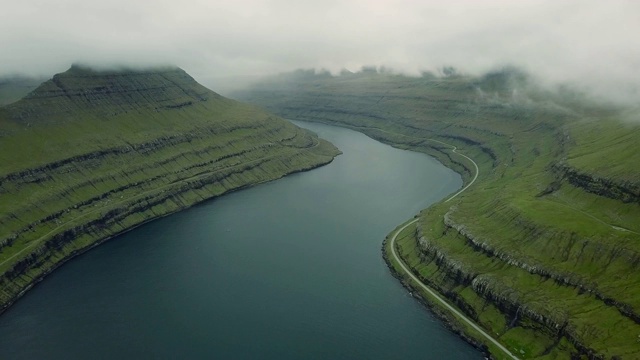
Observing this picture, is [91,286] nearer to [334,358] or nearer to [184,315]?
[184,315]

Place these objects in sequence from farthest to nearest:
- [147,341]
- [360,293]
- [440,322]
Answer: [360,293]
[440,322]
[147,341]

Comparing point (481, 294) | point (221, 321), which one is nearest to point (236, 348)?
point (221, 321)

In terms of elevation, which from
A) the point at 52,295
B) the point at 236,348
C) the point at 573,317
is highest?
the point at 573,317

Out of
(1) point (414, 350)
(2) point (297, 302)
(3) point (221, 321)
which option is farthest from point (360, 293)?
(3) point (221, 321)

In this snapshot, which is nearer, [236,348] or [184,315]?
[236,348]

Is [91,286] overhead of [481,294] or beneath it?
beneath

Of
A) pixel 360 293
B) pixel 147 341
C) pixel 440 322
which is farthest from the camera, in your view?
pixel 360 293

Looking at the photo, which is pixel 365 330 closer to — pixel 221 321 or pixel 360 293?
pixel 360 293

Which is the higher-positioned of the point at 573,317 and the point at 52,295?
the point at 573,317

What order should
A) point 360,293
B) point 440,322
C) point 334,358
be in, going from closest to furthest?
point 334,358, point 440,322, point 360,293
